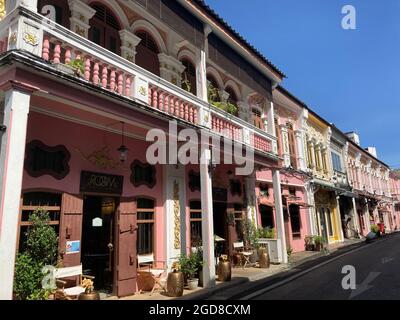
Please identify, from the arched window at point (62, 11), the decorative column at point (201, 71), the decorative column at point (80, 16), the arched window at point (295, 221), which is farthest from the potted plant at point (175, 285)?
the arched window at point (295, 221)

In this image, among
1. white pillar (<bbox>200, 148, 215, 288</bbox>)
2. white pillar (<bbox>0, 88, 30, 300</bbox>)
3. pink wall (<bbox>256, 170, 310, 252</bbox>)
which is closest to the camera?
white pillar (<bbox>0, 88, 30, 300</bbox>)

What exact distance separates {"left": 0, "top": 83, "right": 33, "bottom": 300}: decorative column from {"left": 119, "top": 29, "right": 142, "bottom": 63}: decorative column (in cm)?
388

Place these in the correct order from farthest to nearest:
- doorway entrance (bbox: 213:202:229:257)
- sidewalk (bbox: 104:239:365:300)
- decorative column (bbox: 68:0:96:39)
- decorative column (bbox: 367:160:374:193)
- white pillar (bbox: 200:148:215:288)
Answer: decorative column (bbox: 367:160:374:193) → doorway entrance (bbox: 213:202:229:257) → white pillar (bbox: 200:148:215:288) → sidewalk (bbox: 104:239:365:300) → decorative column (bbox: 68:0:96:39)

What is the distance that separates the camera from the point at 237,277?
9992 mm

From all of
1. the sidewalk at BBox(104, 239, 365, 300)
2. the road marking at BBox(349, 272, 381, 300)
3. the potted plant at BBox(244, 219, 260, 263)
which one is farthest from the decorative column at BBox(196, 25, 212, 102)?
the road marking at BBox(349, 272, 381, 300)

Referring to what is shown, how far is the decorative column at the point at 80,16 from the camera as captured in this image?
7508mm

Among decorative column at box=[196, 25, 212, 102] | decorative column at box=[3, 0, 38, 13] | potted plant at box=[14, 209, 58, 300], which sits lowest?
potted plant at box=[14, 209, 58, 300]

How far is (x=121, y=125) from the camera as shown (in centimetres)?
830

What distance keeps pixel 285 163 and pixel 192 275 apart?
10.2 metres

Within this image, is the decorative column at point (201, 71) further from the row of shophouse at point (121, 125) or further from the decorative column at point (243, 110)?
the decorative column at point (243, 110)

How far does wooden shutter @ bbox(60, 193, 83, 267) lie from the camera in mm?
6996

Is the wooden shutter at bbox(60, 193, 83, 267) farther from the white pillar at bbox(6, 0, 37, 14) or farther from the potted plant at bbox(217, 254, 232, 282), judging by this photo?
the potted plant at bbox(217, 254, 232, 282)
